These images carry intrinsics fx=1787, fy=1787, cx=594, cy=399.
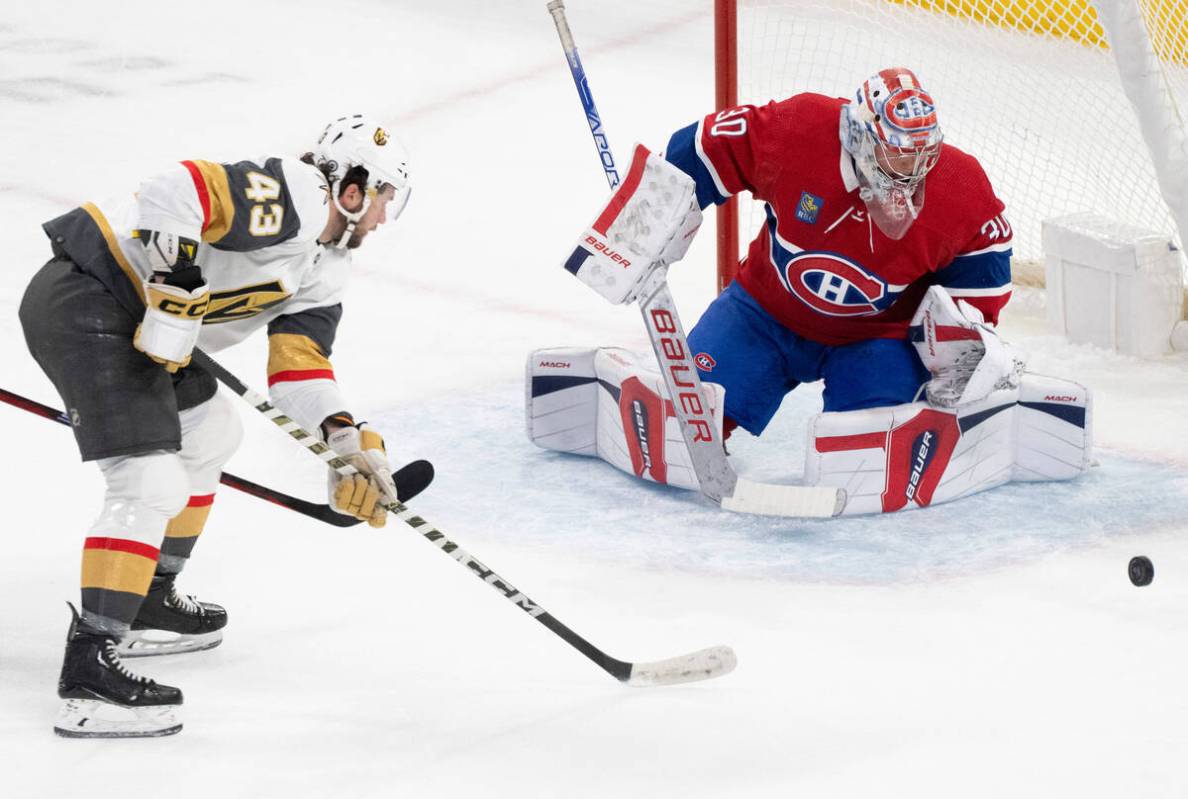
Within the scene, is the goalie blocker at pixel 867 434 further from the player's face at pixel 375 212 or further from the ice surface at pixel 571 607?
the player's face at pixel 375 212

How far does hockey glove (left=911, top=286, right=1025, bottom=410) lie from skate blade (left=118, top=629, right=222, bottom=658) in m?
1.51

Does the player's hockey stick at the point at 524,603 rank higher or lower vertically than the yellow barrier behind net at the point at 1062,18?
lower

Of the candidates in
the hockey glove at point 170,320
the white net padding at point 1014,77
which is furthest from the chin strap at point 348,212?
the white net padding at point 1014,77

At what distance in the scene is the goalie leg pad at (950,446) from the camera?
11.4ft

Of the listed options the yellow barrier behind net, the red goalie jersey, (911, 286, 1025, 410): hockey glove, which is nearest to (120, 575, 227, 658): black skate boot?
the red goalie jersey

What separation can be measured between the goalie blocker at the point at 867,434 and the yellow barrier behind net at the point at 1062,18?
158cm

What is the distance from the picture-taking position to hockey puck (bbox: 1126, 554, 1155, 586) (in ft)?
9.88

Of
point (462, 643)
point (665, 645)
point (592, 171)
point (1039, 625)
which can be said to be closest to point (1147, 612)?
point (1039, 625)

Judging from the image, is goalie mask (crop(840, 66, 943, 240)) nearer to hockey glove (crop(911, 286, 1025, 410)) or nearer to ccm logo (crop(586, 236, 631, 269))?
hockey glove (crop(911, 286, 1025, 410))

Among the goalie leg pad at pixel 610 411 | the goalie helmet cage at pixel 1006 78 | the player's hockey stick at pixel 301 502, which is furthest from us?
the goalie helmet cage at pixel 1006 78

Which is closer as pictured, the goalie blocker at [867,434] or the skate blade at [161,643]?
the skate blade at [161,643]

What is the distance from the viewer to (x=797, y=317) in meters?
3.72

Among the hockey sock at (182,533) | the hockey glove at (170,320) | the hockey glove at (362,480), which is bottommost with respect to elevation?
the hockey sock at (182,533)

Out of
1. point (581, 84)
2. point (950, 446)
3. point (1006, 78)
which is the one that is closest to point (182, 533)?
point (581, 84)
